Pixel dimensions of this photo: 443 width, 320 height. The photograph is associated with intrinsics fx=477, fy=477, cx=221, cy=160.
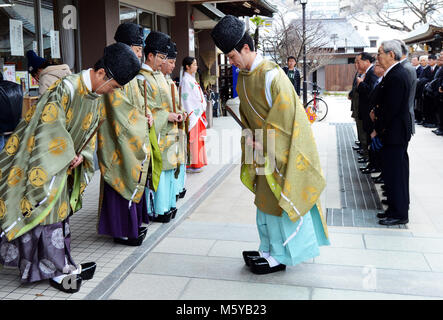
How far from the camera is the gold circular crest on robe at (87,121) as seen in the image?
11.2 feet

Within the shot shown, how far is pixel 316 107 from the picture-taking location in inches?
582

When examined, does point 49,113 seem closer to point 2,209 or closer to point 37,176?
point 37,176

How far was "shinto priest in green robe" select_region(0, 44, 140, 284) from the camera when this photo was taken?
10.4 ft

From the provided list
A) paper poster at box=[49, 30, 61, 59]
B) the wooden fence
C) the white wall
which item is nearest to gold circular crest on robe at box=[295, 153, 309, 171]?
paper poster at box=[49, 30, 61, 59]

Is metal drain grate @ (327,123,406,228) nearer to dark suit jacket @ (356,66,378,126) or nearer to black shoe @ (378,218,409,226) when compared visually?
black shoe @ (378,218,409,226)

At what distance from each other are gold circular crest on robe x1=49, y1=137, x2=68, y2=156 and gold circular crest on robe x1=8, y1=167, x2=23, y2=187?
270 mm

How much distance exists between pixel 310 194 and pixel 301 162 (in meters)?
0.24

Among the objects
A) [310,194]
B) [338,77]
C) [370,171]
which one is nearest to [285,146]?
[310,194]

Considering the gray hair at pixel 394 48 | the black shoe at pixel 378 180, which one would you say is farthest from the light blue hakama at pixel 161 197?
the black shoe at pixel 378 180

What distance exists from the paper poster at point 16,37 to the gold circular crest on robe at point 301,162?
4.64 m

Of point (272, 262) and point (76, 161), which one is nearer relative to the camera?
point (76, 161)

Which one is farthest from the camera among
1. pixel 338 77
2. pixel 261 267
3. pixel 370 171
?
pixel 338 77
